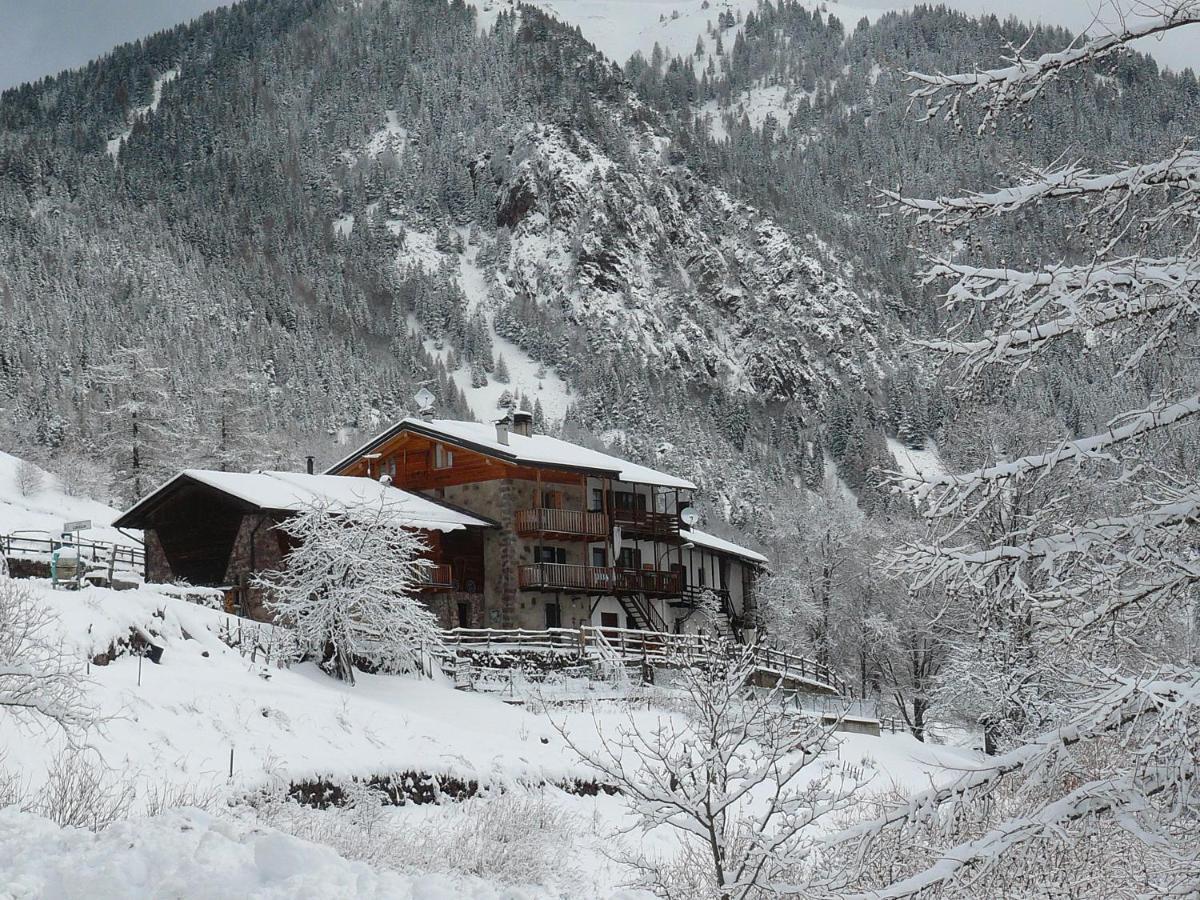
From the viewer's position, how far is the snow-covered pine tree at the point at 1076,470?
22.9 feet

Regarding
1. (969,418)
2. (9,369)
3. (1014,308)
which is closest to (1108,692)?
(1014,308)

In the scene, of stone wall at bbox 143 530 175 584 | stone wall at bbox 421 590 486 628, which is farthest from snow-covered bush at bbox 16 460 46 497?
stone wall at bbox 421 590 486 628

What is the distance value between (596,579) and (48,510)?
3181 centimetres

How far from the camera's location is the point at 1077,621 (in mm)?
7473

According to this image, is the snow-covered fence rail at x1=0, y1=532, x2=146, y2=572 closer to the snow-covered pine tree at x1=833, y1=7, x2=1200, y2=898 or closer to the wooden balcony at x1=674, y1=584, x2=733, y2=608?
the wooden balcony at x1=674, y1=584, x2=733, y2=608

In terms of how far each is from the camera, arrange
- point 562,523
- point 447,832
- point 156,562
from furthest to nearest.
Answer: point 562,523
point 156,562
point 447,832

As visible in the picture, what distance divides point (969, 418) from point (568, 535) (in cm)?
1936

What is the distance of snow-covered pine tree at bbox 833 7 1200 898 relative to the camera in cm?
698

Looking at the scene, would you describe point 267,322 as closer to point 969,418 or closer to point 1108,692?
point 969,418

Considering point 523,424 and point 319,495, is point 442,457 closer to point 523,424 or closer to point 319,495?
point 523,424

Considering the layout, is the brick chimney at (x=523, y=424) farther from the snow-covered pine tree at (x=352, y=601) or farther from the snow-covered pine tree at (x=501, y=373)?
the snow-covered pine tree at (x=501, y=373)

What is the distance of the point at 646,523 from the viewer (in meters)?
49.8

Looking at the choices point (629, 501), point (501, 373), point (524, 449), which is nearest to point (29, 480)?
point (524, 449)

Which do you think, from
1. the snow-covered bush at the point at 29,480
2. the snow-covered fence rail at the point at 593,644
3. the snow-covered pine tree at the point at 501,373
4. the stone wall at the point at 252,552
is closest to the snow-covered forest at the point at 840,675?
the snow-covered bush at the point at 29,480
